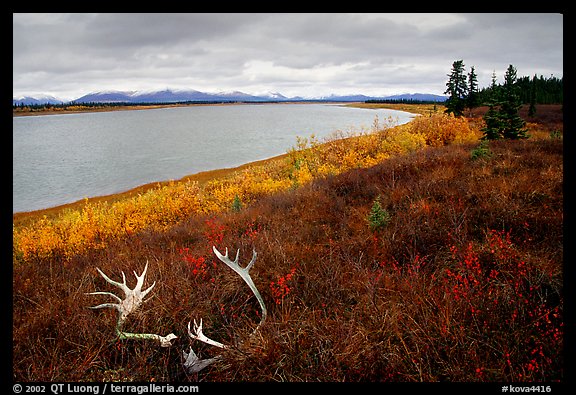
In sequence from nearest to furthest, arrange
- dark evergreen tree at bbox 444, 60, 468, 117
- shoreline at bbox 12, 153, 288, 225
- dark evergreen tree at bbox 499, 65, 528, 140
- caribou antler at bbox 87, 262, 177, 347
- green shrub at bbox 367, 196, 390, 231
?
caribou antler at bbox 87, 262, 177, 347
green shrub at bbox 367, 196, 390, 231
dark evergreen tree at bbox 499, 65, 528, 140
shoreline at bbox 12, 153, 288, 225
dark evergreen tree at bbox 444, 60, 468, 117

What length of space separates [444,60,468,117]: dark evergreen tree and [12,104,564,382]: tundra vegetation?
1217 inches

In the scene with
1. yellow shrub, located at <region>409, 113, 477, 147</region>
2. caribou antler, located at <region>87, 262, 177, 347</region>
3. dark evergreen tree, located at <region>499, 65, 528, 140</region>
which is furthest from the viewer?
yellow shrub, located at <region>409, 113, 477, 147</region>

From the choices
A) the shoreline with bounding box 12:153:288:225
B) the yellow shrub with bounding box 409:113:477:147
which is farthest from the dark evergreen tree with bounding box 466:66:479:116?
the shoreline with bounding box 12:153:288:225

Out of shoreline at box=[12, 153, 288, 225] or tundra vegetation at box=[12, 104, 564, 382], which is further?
shoreline at box=[12, 153, 288, 225]

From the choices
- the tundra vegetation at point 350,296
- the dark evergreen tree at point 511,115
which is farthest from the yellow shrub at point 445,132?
the tundra vegetation at point 350,296

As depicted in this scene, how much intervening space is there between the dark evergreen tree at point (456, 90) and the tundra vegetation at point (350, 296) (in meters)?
30.9

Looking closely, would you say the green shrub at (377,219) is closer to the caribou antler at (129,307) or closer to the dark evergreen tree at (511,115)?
the caribou antler at (129,307)

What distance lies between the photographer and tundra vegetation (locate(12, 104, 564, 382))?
281 cm

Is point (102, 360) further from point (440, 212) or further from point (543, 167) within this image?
point (543, 167)

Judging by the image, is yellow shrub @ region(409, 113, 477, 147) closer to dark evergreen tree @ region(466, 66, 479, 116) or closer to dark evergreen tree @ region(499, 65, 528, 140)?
dark evergreen tree @ region(499, 65, 528, 140)

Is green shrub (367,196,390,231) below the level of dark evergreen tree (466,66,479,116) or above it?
below

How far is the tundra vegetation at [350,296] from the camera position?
2.81m
